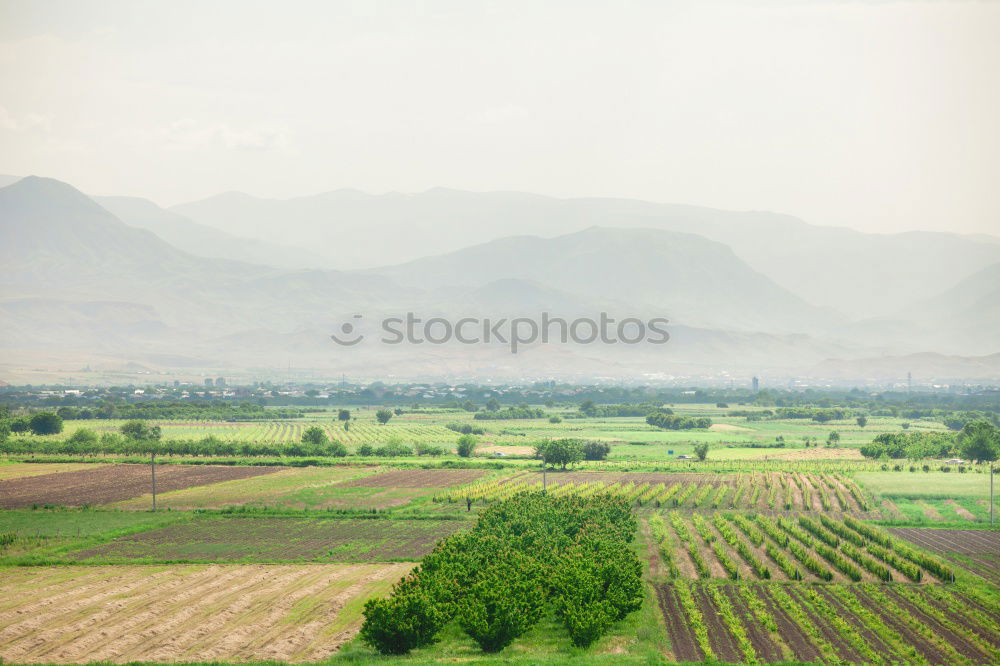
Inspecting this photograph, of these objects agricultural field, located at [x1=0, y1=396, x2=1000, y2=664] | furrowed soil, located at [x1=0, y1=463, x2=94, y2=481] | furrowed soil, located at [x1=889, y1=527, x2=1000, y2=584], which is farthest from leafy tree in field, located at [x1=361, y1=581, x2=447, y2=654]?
furrowed soil, located at [x1=0, y1=463, x2=94, y2=481]

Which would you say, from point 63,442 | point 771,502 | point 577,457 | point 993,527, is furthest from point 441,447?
point 993,527

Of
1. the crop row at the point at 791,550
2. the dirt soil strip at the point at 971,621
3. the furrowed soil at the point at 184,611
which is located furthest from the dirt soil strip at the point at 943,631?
the furrowed soil at the point at 184,611

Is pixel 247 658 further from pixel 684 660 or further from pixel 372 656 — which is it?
pixel 684 660

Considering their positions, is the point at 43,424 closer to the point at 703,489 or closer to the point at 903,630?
the point at 703,489

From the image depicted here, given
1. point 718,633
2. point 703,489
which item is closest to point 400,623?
point 718,633

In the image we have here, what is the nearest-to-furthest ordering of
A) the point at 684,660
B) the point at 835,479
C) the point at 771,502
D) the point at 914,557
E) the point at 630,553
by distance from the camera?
1. the point at 684,660
2. the point at 630,553
3. the point at 914,557
4. the point at 771,502
5. the point at 835,479
